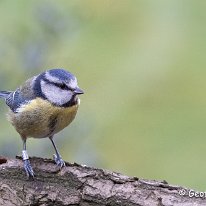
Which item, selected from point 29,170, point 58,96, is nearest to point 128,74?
point 58,96

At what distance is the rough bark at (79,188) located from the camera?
2846 mm

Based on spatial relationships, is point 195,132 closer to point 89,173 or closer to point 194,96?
point 194,96

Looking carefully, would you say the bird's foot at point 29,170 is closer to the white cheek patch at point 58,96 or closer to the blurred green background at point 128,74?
the white cheek patch at point 58,96

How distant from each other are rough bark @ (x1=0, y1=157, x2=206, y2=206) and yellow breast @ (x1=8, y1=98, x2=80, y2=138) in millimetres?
266

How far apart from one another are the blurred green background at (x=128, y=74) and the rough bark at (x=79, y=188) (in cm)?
78

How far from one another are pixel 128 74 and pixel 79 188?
166 inches

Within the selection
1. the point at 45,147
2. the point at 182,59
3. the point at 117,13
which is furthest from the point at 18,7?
the point at 45,147

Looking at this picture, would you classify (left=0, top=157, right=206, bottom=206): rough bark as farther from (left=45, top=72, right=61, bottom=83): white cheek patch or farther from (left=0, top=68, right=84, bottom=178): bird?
(left=45, top=72, right=61, bottom=83): white cheek patch

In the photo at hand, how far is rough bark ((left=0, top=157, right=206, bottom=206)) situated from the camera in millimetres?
2846

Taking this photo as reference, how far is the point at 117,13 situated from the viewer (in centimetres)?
797

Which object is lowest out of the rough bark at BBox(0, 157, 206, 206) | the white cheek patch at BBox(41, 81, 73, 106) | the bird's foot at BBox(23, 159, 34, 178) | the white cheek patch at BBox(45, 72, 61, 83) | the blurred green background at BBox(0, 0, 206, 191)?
the rough bark at BBox(0, 157, 206, 206)

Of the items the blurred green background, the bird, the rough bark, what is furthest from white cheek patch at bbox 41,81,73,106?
the blurred green background

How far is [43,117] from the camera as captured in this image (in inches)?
130

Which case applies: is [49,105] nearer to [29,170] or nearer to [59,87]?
[59,87]
